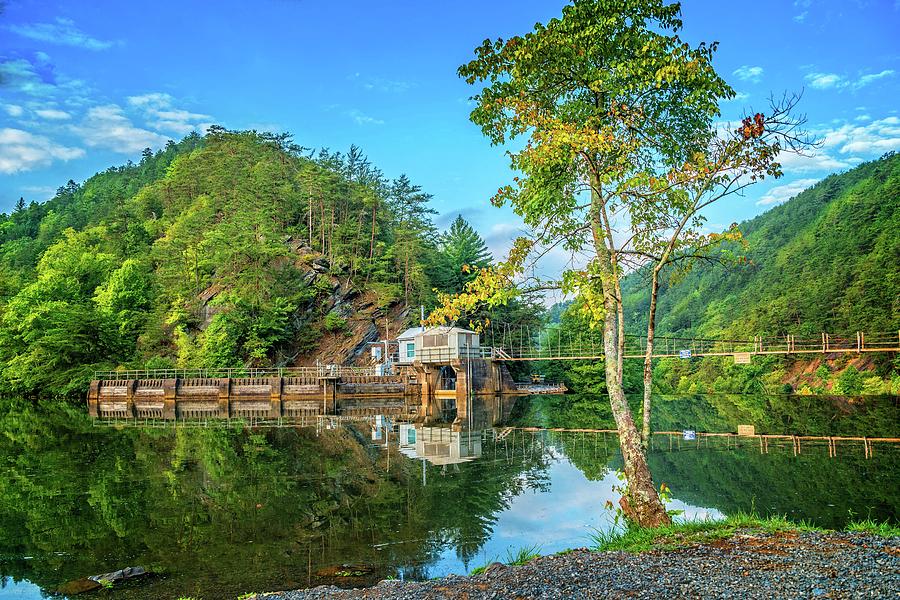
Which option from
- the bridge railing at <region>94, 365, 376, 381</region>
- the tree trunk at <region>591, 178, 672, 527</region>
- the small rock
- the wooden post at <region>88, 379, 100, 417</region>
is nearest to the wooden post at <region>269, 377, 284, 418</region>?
the bridge railing at <region>94, 365, 376, 381</region>

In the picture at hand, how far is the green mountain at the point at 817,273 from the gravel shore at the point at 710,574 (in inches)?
1234

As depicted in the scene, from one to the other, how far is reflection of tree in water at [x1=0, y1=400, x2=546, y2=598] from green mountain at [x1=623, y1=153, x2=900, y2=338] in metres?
23.9

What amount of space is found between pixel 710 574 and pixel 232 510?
1081cm

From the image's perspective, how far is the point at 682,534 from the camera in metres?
8.69

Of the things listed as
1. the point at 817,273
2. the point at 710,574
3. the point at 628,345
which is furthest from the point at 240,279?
the point at 817,273

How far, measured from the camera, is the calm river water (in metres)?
10.8

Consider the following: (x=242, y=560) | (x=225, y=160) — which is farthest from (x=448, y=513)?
(x=225, y=160)

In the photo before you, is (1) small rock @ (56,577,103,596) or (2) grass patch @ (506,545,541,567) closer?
(2) grass patch @ (506,545,541,567)

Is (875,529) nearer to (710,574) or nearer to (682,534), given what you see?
(682,534)

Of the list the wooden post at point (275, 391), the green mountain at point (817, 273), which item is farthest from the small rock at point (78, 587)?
the wooden post at point (275, 391)

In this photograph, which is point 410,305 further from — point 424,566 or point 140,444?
point 424,566

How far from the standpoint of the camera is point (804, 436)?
79.8ft

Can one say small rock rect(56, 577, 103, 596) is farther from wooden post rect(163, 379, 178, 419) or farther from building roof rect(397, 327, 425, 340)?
building roof rect(397, 327, 425, 340)

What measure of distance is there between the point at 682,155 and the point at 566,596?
291 inches
